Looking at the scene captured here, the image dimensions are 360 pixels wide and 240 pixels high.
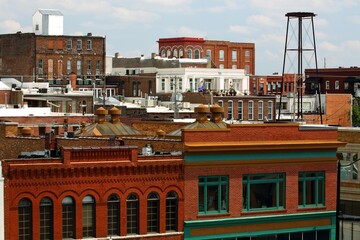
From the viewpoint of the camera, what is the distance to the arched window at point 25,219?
5172 centimetres

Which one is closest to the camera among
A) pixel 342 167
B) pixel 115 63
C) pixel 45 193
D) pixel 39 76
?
pixel 45 193

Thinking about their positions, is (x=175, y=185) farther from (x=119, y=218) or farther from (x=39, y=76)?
(x=39, y=76)

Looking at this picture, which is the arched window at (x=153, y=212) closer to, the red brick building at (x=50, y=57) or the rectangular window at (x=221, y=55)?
the red brick building at (x=50, y=57)

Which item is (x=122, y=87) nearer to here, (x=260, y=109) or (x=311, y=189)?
(x=260, y=109)

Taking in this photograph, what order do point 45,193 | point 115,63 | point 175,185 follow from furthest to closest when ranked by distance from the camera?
point 115,63
point 175,185
point 45,193

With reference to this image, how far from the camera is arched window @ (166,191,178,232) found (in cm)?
5578

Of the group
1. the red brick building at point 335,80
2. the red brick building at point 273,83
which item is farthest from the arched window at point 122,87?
the red brick building at point 273,83

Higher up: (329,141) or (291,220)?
(329,141)

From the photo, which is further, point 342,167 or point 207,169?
point 342,167

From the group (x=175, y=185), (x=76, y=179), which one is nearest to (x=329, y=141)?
(x=175, y=185)

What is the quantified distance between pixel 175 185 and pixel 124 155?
3.03 metres

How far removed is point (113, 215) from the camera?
54.2 metres

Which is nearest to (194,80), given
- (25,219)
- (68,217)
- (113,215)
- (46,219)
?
(113,215)

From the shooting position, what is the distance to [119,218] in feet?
178
